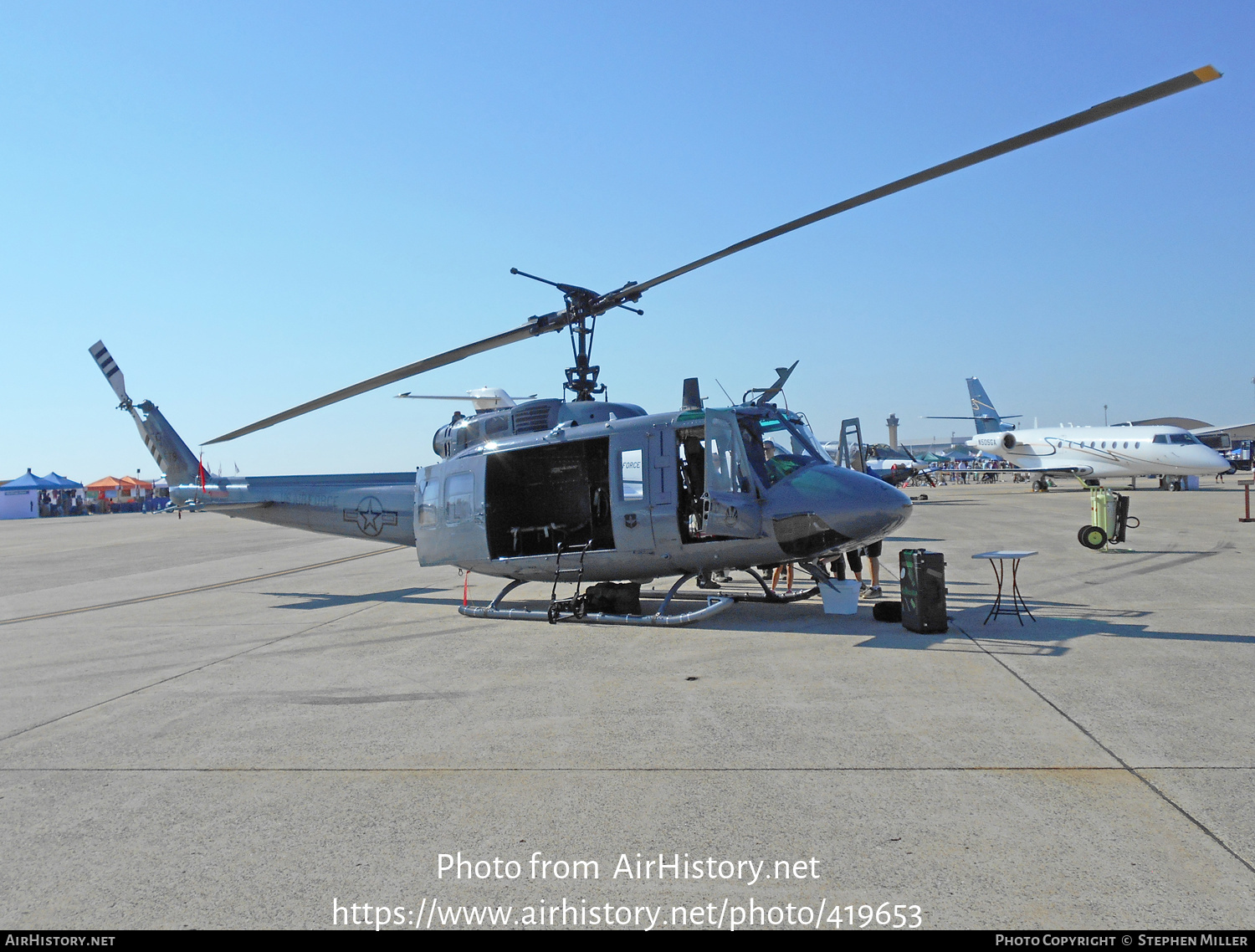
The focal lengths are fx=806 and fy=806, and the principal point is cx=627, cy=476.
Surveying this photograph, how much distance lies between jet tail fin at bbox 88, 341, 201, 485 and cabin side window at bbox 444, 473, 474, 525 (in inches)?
269

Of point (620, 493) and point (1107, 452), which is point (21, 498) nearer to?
point (620, 493)

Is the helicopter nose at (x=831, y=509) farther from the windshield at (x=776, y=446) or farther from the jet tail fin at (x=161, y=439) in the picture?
the jet tail fin at (x=161, y=439)

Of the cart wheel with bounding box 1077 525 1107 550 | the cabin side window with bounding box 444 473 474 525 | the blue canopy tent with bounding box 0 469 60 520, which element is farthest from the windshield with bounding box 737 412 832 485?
the blue canopy tent with bounding box 0 469 60 520

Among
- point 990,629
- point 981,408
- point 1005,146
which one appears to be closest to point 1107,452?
point 981,408

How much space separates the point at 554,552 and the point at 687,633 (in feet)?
7.37

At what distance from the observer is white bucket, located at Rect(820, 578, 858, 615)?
9.30 m

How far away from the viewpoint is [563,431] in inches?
409

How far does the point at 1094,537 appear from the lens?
1614 centimetres

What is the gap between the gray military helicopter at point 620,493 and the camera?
29.8ft

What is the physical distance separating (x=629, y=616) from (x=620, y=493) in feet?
4.89

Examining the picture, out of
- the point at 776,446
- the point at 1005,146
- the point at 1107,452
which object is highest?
the point at 1005,146

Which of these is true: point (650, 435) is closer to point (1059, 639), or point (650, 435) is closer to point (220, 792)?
point (1059, 639)

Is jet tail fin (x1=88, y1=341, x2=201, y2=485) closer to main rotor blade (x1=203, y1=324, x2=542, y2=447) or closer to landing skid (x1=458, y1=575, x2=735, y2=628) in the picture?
main rotor blade (x1=203, y1=324, x2=542, y2=447)
